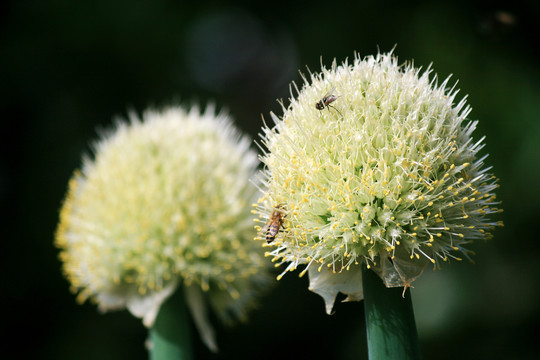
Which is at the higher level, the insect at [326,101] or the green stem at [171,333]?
the insect at [326,101]

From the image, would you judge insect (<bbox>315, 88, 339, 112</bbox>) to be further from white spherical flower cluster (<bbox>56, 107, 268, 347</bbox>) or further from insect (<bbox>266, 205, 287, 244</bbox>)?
white spherical flower cluster (<bbox>56, 107, 268, 347</bbox>)

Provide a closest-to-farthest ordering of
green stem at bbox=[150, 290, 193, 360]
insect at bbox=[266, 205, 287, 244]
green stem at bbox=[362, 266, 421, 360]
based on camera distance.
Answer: green stem at bbox=[362, 266, 421, 360] < insect at bbox=[266, 205, 287, 244] < green stem at bbox=[150, 290, 193, 360]

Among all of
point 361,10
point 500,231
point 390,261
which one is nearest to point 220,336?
point 500,231

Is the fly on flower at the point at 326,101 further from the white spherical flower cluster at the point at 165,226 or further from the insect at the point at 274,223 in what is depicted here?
the white spherical flower cluster at the point at 165,226

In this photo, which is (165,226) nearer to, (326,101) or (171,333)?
(171,333)

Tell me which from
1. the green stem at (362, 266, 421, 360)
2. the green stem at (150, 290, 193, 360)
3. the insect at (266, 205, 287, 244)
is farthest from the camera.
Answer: the green stem at (150, 290, 193, 360)

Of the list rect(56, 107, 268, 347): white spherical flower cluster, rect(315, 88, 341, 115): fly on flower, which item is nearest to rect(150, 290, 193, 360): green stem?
rect(56, 107, 268, 347): white spherical flower cluster

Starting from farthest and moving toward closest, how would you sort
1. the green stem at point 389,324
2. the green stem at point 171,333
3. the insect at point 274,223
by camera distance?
1. the green stem at point 171,333
2. the insect at point 274,223
3. the green stem at point 389,324

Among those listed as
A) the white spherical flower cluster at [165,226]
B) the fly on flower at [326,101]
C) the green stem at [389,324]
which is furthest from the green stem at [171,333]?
the fly on flower at [326,101]
